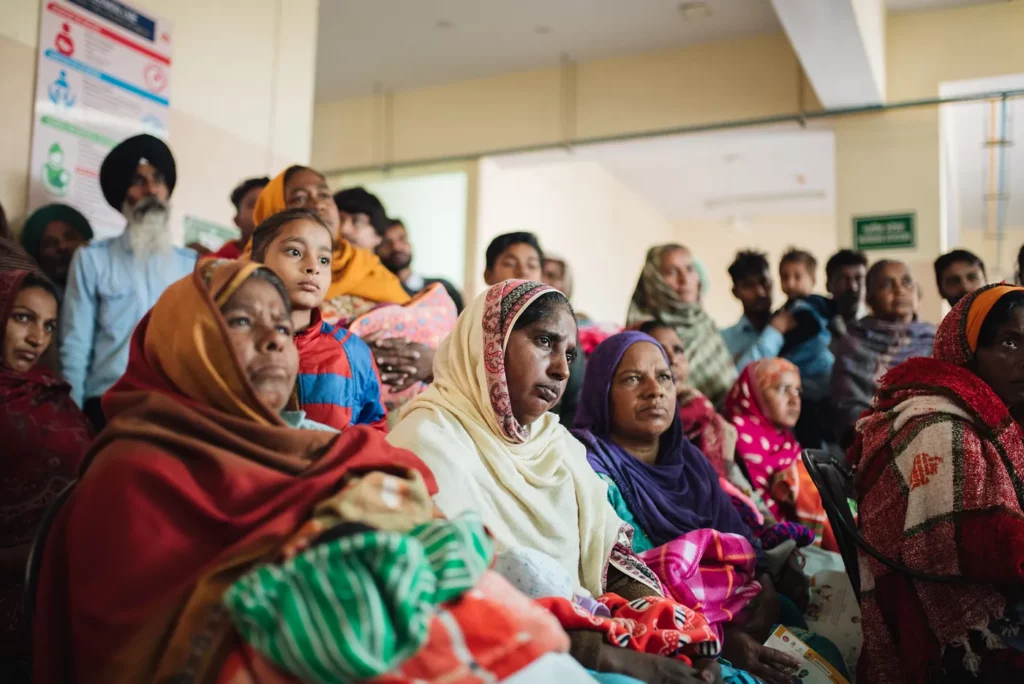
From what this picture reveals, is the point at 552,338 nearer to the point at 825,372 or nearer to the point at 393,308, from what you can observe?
the point at 393,308

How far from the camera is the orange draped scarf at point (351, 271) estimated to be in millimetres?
3484

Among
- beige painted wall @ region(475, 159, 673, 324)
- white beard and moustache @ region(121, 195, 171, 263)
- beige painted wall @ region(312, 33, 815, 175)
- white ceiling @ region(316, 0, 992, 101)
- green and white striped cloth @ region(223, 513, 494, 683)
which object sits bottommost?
green and white striped cloth @ region(223, 513, 494, 683)

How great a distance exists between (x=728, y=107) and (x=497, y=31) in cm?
209

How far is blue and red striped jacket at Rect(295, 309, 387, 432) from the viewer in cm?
255

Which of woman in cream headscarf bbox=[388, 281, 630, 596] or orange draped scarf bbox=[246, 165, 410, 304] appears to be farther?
orange draped scarf bbox=[246, 165, 410, 304]

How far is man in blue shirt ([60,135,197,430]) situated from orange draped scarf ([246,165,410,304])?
51cm

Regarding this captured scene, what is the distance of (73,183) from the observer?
4.20m

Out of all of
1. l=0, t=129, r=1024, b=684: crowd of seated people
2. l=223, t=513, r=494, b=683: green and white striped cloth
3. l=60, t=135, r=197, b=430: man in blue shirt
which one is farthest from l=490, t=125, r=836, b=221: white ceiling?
l=223, t=513, r=494, b=683: green and white striped cloth

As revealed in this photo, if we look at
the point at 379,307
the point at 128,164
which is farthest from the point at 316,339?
the point at 128,164

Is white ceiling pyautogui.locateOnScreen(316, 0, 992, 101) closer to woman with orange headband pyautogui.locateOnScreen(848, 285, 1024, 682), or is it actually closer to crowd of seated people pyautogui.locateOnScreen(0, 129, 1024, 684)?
crowd of seated people pyautogui.locateOnScreen(0, 129, 1024, 684)

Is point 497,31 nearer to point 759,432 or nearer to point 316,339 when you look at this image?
point 759,432

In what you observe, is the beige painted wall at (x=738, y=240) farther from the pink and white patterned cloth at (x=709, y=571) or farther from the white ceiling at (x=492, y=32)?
the pink and white patterned cloth at (x=709, y=571)

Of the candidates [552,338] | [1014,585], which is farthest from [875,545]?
[552,338]

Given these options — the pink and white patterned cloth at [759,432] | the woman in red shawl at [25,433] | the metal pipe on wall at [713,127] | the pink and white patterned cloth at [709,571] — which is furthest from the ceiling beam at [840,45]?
the woman in red shawl at [25,433]
